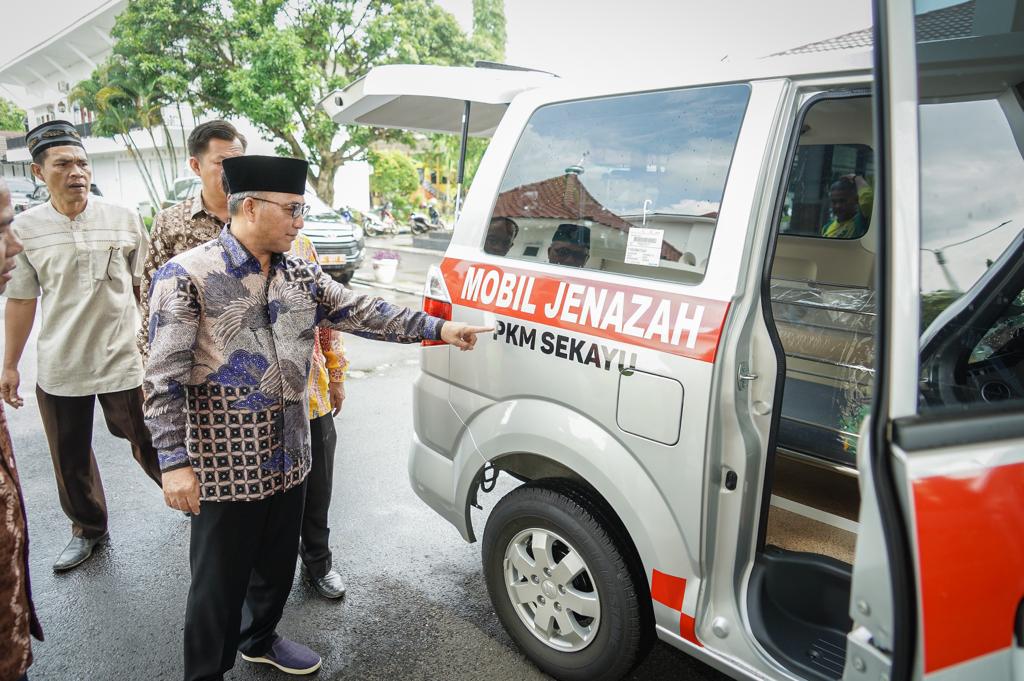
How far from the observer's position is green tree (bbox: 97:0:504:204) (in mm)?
13797

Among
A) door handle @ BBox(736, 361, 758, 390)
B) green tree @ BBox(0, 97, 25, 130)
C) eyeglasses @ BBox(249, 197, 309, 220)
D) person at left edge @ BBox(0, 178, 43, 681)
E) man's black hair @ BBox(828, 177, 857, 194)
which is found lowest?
person at left edge @ BBox(0, 178, 43, 681)

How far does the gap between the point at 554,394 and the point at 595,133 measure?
84 centimetres

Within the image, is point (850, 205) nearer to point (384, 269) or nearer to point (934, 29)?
point (934, 29)

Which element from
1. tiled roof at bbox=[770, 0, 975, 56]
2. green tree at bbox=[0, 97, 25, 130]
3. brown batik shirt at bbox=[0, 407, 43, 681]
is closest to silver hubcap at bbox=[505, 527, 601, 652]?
brown batik shirt at bbox=[0, 407, 43, 681]

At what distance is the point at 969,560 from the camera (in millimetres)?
1052

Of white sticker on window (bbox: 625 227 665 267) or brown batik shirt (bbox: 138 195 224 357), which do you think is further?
brown batik shirt (bbox: 138 195 224 357)

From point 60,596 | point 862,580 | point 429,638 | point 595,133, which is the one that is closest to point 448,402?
point 429,638

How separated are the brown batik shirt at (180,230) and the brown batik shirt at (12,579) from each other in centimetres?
114

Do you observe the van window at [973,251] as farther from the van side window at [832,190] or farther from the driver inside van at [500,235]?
the van side window at [832,190]

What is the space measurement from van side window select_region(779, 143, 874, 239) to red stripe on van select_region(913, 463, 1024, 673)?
250cm

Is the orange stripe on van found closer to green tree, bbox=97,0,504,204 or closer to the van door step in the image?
the van door step

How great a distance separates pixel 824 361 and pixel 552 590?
1919 millimetres

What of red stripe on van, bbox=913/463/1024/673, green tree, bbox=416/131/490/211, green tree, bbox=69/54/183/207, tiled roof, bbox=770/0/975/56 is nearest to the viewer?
red stripe on van, bbox=913/463/1024/673

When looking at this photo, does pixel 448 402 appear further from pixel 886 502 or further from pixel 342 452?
pixel 342 452
